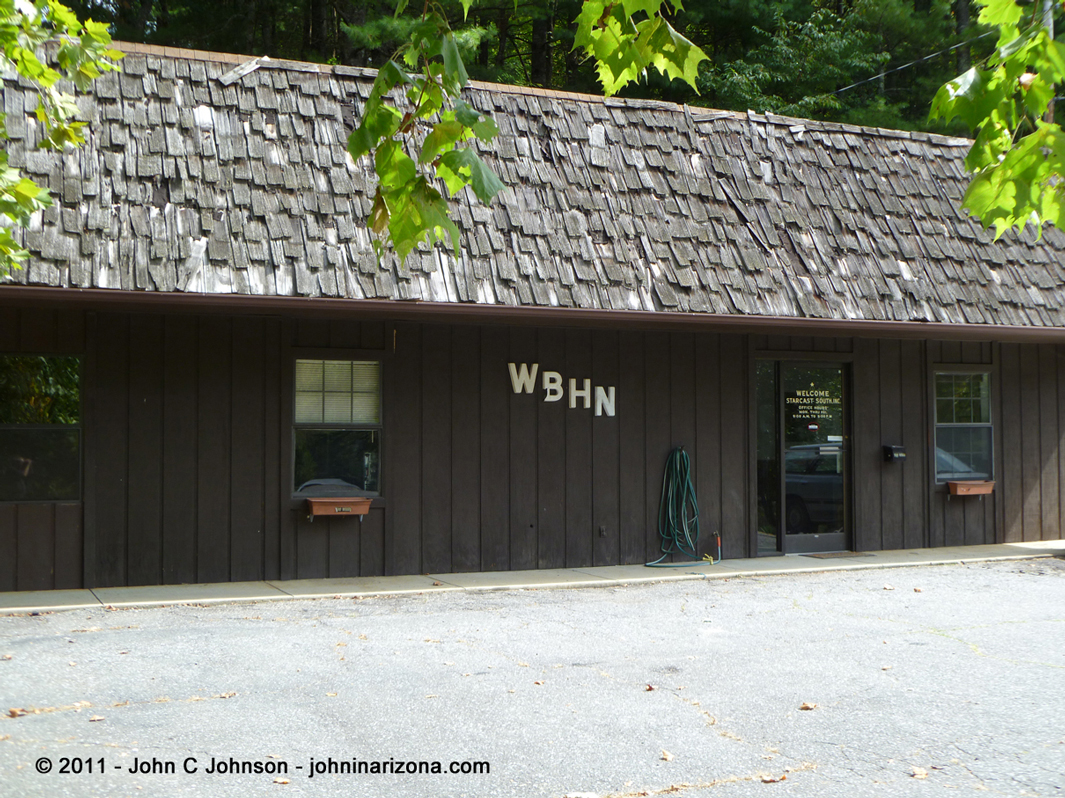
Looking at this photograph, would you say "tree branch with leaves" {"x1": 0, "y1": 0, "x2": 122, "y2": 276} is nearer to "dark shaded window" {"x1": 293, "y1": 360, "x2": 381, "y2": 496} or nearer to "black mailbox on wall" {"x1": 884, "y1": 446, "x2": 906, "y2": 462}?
"dark shaded window" {"x1": 293, "y1": 360, "x2": 381, "y2": 496}

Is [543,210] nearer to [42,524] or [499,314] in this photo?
[499,314]

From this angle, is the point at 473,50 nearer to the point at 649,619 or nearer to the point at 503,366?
the point at 503,366

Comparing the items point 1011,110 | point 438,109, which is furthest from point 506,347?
point 1011,110

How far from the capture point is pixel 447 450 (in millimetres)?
10828

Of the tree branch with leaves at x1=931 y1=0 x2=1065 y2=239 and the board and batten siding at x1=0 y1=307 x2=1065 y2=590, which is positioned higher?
the tree branch with leaves at x1=931 y1=0 x2=1065 y2=239

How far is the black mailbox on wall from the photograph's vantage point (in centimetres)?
1253

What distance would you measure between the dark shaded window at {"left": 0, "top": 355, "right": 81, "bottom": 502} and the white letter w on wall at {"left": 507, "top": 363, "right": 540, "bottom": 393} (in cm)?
411

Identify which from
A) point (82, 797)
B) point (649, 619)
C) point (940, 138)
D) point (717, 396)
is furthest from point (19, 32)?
point (940, 138)

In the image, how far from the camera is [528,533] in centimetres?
1112

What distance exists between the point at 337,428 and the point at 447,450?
3.66ft

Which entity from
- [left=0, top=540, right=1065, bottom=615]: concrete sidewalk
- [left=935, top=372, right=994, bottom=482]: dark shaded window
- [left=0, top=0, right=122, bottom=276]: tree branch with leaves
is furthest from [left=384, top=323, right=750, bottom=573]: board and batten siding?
[left=0, top=0, right=122, bottom=276]: tree branch with leaves

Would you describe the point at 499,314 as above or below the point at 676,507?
above

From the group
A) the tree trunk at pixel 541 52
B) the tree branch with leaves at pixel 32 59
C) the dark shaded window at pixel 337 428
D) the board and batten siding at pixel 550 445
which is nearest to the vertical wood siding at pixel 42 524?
the dark shaded window at pixel 337 428

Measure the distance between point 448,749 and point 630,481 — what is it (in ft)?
21.9
